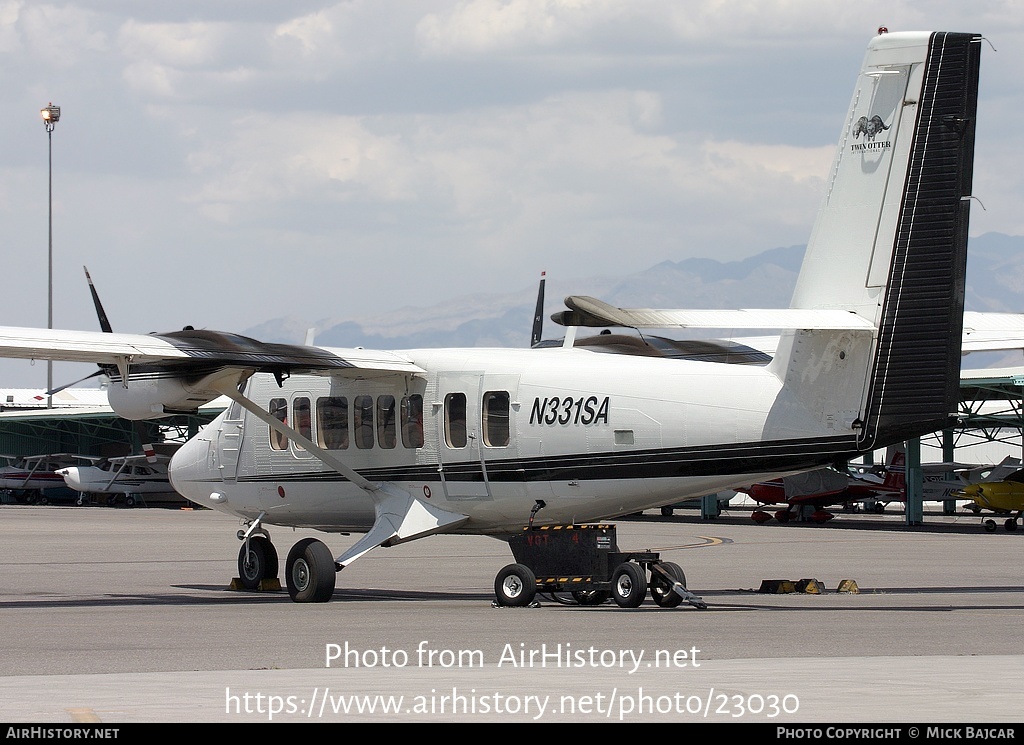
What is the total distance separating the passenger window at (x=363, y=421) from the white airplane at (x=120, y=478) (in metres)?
50.9

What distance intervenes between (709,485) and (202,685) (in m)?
8.21

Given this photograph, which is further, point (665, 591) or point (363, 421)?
point (363, 421)

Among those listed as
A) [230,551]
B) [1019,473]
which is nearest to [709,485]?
[230,551]

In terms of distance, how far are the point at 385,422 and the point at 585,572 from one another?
12.6 feet

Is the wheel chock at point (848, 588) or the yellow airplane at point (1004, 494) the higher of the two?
the yellow airplane at point (1004, 494)

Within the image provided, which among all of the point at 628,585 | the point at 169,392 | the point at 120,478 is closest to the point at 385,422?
A: the point at 169,392

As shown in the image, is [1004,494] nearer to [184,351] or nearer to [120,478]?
[184,351]

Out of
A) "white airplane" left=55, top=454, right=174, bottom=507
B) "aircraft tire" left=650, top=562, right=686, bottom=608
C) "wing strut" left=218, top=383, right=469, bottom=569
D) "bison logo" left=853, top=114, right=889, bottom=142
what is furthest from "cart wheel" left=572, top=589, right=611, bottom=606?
"white airplane" left=55, top=454, right=174, bottom=507

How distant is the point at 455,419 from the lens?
18.6 metres

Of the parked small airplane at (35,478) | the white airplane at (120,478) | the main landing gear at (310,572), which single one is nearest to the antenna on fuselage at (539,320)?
the main landing gear at (310,572)

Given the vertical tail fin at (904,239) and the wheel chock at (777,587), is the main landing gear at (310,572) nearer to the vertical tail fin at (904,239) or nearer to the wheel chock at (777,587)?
the wheel chock at (777,587)

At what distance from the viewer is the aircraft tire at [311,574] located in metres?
18.3

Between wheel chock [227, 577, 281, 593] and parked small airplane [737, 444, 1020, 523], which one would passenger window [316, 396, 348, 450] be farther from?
parked small airplane [737, 444, 1020, 523]

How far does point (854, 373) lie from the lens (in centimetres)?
1580
